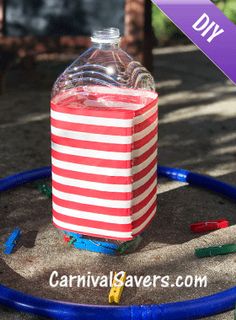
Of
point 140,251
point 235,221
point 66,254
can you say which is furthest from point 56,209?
point 235,221

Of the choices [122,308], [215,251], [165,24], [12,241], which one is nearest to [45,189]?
[12,241]

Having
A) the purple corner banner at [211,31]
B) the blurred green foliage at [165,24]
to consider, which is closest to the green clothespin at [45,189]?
the purple corner banner at [211,31]

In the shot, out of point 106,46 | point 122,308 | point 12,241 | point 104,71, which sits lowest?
point 12,241

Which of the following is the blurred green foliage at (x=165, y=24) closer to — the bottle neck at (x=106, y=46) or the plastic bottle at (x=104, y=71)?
the plastic bottle at (x=104, y=71)

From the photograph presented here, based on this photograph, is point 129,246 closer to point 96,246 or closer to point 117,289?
point 96,246

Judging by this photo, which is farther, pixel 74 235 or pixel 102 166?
pixel 74 235

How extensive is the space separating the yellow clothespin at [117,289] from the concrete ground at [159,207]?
1.7 inches

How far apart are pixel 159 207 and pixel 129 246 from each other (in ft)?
2.31

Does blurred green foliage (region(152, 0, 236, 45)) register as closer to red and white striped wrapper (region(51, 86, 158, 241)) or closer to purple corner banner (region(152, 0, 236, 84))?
red and white striped wrapper (region(51, 86, 158, 241))

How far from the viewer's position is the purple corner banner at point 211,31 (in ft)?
8.45

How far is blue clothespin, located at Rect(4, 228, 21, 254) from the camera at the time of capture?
373 cm

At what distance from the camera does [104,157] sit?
3.41 metres

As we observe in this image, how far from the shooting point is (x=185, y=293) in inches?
130

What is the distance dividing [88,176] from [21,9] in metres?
5.14
